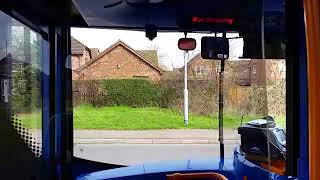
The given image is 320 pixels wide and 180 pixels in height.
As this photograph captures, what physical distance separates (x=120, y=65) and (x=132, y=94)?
0.70 ft

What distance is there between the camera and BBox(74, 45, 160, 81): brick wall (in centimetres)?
293

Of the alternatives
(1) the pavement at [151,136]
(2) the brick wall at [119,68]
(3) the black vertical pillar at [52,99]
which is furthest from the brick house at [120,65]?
(1) the pavement at [151,136]

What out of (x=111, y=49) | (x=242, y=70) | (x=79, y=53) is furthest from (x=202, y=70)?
(x=79, y=53)

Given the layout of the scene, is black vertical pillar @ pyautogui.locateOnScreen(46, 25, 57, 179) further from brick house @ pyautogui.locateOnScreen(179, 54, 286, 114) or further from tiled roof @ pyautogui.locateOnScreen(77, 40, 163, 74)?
brick house @ pyautogui.locateOnScreen(179, 54, 286, 114)

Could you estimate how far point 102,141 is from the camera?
118 inches

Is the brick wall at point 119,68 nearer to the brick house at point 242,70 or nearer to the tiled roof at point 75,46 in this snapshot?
the tiled roof at point 75,46

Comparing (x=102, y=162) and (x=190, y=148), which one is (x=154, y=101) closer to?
(x=190, y=148)

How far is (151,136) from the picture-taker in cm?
296

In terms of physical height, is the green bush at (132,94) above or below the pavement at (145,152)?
above

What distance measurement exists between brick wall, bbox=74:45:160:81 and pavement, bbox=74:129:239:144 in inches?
14.4

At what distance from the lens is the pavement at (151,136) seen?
296 centimetres

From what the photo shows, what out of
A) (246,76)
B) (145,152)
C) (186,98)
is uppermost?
(246,76)

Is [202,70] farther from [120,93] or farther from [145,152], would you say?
[145,152]

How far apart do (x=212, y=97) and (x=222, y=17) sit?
21.2 inches
